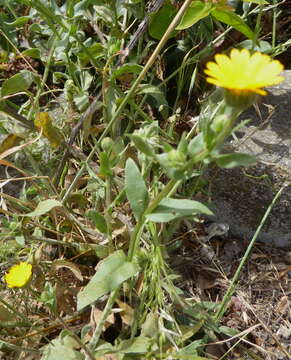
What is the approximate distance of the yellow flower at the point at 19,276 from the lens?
1.01 metres

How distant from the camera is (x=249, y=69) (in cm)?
81

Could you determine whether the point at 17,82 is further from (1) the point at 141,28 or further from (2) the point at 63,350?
(2) the point at 63,350

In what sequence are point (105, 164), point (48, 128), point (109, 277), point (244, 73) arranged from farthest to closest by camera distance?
point (48, 128), point (105, 164), point (109, 277), point (244, 73)

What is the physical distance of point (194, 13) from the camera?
1219mm

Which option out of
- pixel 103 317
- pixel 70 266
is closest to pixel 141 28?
pixel 70 266

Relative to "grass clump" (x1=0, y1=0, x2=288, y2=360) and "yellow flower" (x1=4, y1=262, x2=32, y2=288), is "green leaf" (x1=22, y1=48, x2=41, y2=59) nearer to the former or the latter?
"grass clump" (x1=0, y1=0, x2=288, y2=360)

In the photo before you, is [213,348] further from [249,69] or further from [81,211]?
[249,69]

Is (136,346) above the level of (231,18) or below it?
below

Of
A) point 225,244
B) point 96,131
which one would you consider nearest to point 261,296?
point 225,244

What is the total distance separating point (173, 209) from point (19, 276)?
1.28ft

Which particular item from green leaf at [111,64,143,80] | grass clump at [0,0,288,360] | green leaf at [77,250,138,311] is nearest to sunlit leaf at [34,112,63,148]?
grass clump at [0,0,288,360]

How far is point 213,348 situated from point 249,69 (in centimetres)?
75

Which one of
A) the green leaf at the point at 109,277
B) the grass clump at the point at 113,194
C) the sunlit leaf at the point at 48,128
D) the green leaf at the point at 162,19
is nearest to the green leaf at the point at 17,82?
the grass clump at the point at 113,194

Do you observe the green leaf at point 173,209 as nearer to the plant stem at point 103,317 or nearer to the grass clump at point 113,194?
the grass clump at point 113,194
